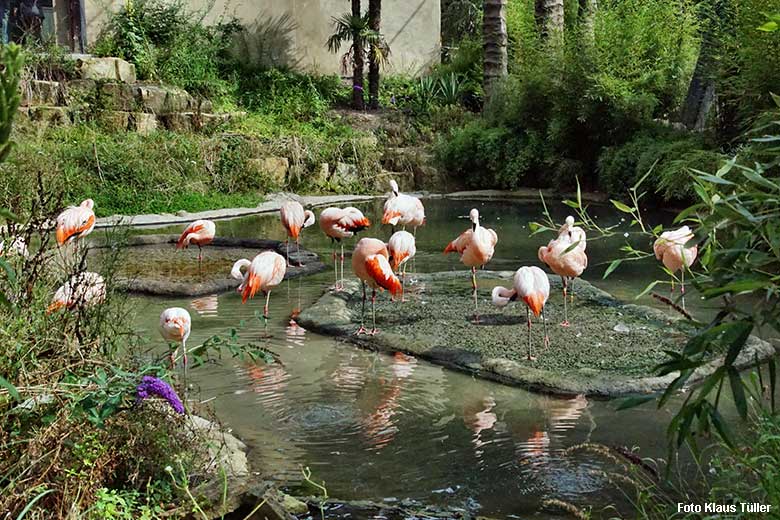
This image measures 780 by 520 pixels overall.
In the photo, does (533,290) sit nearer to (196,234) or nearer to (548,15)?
(196,234)

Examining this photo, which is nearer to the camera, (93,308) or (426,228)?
(93,308)

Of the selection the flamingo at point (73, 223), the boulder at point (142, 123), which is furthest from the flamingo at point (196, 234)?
the boulder at point (142, 123)

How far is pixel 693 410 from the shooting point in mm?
1731

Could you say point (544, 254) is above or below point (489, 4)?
below

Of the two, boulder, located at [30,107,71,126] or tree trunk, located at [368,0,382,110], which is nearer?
boulder, located at [30,107,71,126]

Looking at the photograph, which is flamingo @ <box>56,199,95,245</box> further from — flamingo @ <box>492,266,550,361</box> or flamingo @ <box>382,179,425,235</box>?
flamingo @ <box>492,266,550,361</box>

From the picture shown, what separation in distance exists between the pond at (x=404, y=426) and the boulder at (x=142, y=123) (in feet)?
28.9

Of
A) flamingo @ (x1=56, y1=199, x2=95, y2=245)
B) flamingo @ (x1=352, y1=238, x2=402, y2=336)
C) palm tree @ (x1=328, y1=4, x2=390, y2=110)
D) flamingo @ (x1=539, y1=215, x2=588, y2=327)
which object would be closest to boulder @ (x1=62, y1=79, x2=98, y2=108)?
palm tree @ (x1=328, y1=4, x2=390, y2=110)

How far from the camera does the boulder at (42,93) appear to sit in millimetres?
14148

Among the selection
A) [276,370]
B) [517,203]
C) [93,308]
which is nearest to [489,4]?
[517,203]

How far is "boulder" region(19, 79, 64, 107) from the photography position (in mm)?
14148

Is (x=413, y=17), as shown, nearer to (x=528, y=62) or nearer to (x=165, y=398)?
(x=528, y=62)

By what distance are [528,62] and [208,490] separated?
1376 cm

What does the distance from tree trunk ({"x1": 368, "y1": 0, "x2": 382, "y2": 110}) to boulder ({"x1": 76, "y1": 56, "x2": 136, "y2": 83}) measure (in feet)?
15.2
